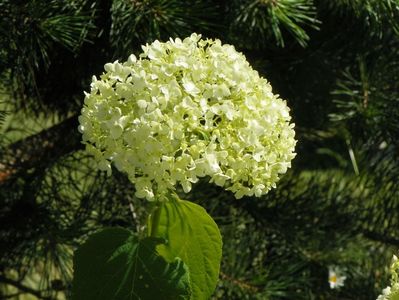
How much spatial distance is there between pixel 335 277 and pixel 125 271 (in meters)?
0.77

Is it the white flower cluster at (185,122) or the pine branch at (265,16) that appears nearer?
the white flower cluster at (185,122)

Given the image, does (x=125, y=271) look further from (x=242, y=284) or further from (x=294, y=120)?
(x=294, y=120)

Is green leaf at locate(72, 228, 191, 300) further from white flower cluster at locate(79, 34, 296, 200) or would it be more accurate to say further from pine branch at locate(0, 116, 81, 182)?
pine branch at locate(0, 116, 81, 182)

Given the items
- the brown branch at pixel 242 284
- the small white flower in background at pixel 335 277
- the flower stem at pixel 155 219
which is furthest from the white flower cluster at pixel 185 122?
the small white flower in background at pixel 335 277

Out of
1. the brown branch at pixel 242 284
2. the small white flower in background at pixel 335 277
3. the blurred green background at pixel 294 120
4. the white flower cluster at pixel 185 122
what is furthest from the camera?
the small white flower in background at pixel 335 277

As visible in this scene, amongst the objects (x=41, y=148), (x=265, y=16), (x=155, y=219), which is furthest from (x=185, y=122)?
(x=41, y=148)

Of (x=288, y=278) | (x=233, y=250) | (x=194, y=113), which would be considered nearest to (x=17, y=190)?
(x=233, y=250)

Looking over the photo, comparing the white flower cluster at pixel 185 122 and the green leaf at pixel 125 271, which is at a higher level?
the white flower cluster at pixel 185 122

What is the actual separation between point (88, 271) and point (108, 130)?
0.52ft

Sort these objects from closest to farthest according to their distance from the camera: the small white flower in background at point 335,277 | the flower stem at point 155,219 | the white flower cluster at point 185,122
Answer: the white flower cluster at point 185,122, the flower stem at point 155,219, the small white flower in background at point 335,277

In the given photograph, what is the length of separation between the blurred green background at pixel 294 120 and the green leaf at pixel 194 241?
0.38 m

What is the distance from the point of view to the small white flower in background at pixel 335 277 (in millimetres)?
1562

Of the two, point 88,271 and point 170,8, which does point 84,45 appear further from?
point 88,271

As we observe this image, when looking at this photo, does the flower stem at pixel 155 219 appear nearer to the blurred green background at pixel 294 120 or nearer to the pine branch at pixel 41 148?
the blurred green background at pixel 294 120
